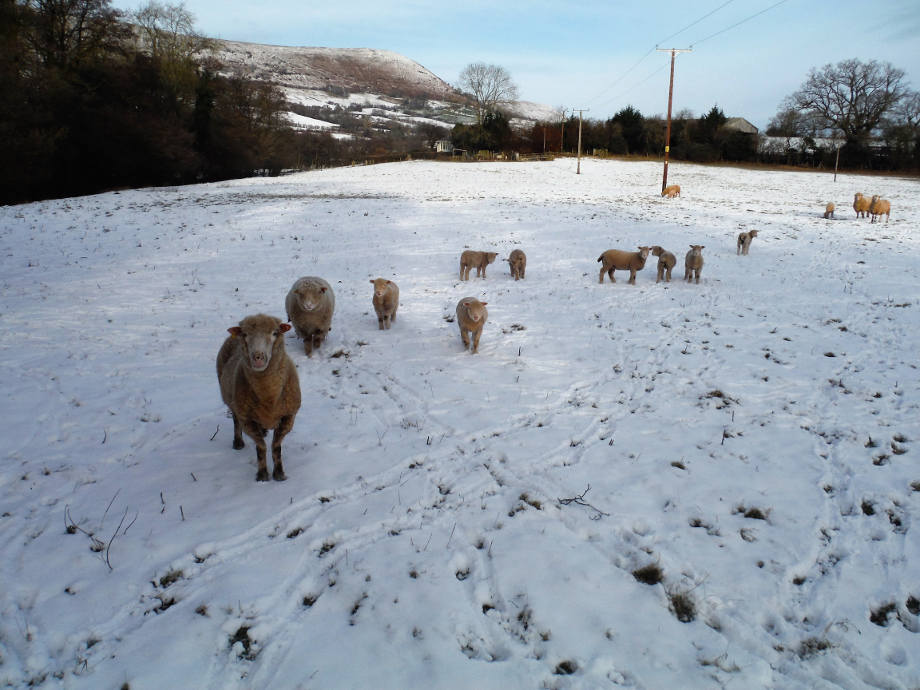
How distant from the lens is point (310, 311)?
901 cm

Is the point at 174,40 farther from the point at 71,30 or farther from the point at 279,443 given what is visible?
the point at 279,443

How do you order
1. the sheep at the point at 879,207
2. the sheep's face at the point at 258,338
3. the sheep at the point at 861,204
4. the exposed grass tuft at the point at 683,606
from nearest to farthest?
the exposed grass tuft at the point at 683,606 < the sheep's face at the point at 258,338 < the sheep at the point at 879,207 < the sheep at the point at 861,204

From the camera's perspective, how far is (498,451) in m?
5.99

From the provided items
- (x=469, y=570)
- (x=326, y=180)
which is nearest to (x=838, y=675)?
(x=469, y=570)

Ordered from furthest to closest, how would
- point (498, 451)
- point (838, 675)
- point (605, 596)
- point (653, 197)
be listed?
point (653, 197)
point (498, 451)
point (605, 596)
point (838, 675)

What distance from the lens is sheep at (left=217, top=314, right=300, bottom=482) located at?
15.9 feet

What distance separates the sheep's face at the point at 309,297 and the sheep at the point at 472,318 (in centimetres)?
271

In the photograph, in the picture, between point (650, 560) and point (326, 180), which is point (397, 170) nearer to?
point (326, 180)

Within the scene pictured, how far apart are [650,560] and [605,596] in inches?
25.9

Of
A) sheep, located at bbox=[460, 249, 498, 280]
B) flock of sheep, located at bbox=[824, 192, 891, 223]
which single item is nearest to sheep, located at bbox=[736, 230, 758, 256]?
sheep, located at bbox=[460, 249, 498, 280]

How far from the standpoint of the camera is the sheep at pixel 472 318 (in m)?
8.87

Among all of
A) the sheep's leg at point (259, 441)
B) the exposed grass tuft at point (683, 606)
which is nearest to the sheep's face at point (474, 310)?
the sheep's leg at point (259, 441)

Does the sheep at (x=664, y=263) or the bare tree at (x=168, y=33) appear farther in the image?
the bare tree at (x=168, y=33)

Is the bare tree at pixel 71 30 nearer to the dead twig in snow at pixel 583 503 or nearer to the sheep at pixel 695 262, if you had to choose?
the sheep at pixel 695 262
